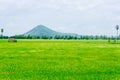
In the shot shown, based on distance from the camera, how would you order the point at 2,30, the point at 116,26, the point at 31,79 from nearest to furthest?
the point at 31,79, the point at 116,26, the point at 2,30

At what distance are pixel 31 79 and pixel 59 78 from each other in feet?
5.24

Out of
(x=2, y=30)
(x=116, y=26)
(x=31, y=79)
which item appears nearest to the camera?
(x=31, y=79)

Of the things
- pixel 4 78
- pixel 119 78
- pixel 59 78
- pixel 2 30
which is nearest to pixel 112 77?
pixel 119 78

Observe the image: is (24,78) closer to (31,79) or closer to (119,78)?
(31,79)

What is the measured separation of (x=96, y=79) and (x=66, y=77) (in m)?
1.81

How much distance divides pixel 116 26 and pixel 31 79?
14933cm

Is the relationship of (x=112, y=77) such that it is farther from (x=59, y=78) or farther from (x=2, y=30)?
(x=2, y=30)

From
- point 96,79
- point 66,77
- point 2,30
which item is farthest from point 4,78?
point 2,30

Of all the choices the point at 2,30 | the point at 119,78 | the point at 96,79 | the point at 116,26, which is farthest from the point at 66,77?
the point at 2,30

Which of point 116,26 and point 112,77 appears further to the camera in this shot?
point 116,26

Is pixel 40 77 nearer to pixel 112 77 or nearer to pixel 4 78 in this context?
pixel 4 78

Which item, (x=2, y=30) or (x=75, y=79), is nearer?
(x=75, y=79)

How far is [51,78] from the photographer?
18.5 m

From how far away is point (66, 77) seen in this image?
19000 mm
